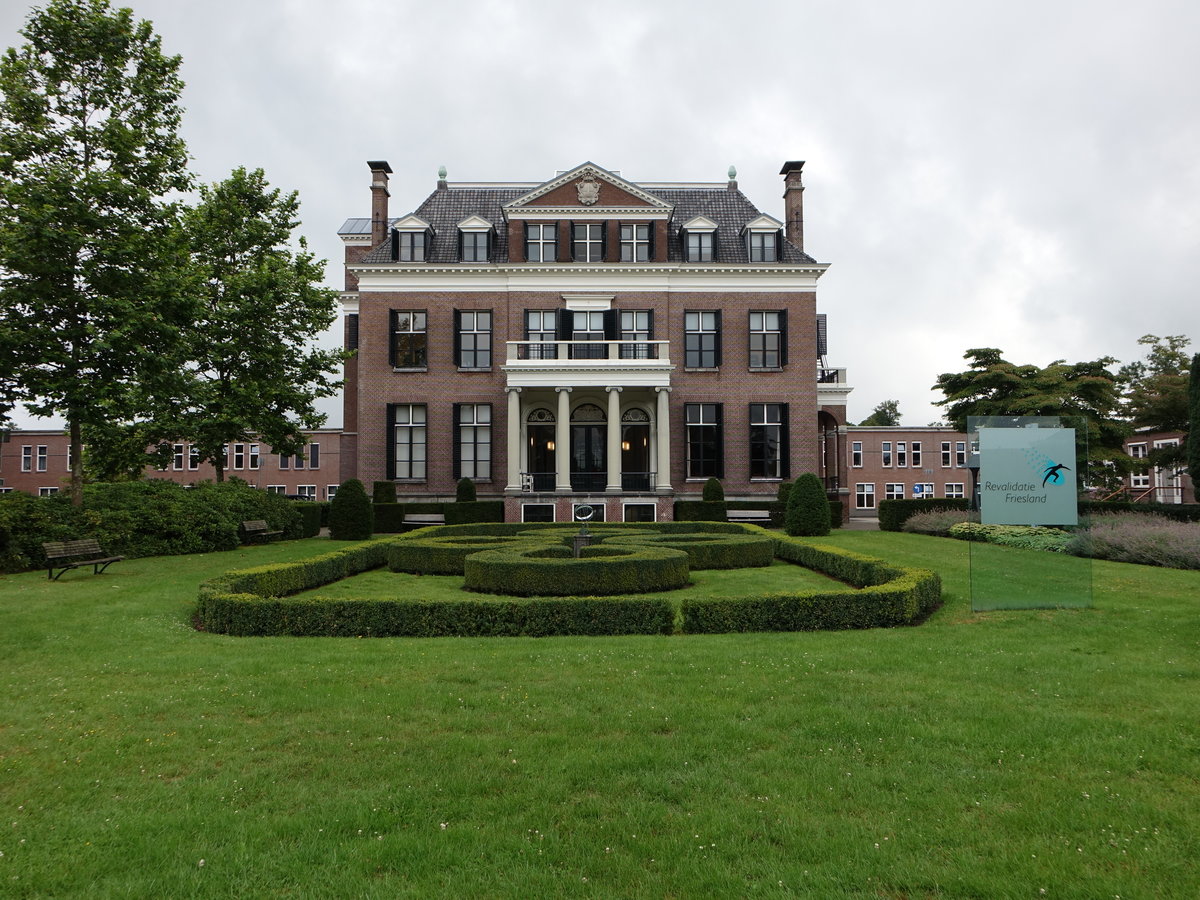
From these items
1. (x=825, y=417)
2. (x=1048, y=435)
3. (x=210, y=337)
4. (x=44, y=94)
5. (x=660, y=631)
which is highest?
(x=44, y=94)

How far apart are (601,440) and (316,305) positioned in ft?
42.3

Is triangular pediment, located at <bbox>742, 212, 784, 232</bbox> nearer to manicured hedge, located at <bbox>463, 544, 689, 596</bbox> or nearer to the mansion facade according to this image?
the mansion facade

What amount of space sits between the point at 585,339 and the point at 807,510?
13314 mm

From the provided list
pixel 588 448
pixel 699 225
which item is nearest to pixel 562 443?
pixel 588 448

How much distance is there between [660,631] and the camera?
32.9ft

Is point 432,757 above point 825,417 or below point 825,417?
below

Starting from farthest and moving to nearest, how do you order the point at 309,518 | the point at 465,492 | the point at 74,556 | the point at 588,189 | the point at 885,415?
1. the point at 885,415
2. the point at 588,189
3. the point at 465,492
4. the point at 309,518
5. the point at 74,556

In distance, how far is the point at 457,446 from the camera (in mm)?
31156

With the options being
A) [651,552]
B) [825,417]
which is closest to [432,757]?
[651,552]

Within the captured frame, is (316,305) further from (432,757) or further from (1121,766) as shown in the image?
(1121,766)

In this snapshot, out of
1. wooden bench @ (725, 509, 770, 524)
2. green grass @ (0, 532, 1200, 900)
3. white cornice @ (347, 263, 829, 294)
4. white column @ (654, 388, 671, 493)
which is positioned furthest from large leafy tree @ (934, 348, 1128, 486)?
green grass @ (0, 532, 1200, 900)

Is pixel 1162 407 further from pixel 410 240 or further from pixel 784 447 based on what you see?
pixel 410 240

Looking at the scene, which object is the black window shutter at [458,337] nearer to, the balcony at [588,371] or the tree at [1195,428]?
the balcony at [588,371]

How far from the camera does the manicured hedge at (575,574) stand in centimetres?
1262
